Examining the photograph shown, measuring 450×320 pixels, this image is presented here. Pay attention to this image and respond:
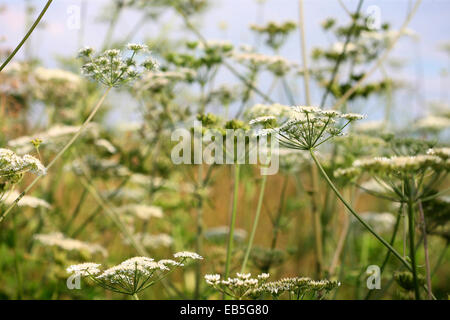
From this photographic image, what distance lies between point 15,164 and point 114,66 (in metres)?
0.54

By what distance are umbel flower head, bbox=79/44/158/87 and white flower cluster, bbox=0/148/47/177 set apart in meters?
0.42

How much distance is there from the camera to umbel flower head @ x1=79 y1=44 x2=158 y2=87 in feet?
5.89

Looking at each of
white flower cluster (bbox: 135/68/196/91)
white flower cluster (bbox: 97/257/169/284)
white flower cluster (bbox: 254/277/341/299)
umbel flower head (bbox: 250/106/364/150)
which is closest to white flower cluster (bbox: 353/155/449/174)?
umbel flower head (bbox: 250/106/364/150)

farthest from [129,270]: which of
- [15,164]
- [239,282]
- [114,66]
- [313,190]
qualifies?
[313,190]

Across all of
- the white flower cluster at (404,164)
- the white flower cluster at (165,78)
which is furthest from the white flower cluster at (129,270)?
the white flower cluster at (165,78)

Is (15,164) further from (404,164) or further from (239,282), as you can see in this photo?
(404,164)

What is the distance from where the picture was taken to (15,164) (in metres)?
1.62


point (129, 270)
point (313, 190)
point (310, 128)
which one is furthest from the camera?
point (313, 190)

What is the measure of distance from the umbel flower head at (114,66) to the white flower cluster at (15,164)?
1.37 ft

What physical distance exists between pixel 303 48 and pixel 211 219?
13.6 feet

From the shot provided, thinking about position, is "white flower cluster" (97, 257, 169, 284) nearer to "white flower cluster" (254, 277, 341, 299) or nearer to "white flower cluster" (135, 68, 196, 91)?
"white flower cluster" (254, 277, 341, 299)

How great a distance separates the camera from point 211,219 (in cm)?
660
